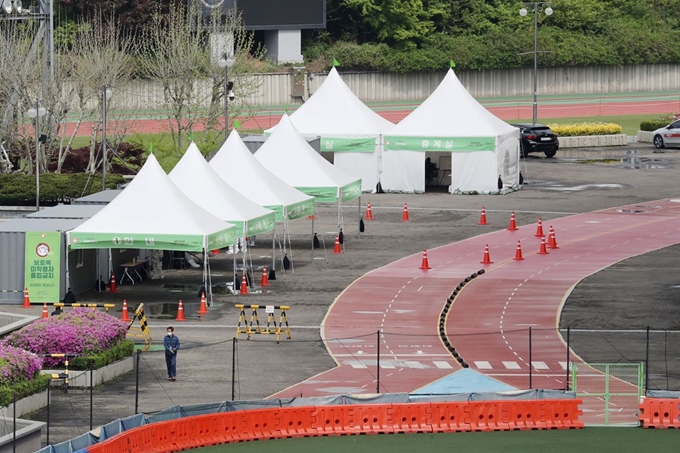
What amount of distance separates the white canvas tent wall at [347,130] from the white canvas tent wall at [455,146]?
588 millimetres

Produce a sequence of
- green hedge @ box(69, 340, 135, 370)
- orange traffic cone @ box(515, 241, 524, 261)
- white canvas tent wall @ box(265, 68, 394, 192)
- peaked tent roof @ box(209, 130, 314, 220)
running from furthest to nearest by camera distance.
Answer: white canvas tent wall @ box(265, 68, 394, 192)
orange traffic cone @ box(515, 241, 524, 261)
peaked tent roof @ box(209, 130, 314, 220)
green hedge @ box(69, 340, 135, 370)

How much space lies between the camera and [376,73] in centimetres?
10200

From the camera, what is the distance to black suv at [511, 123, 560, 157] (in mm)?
71312

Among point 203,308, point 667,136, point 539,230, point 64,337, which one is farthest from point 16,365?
point 667,136

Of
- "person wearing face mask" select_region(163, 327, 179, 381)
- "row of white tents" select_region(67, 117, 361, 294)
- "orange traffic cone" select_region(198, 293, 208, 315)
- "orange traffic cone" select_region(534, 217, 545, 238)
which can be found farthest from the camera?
"orange traffic cone" select_region(534, 217, 545, 238)

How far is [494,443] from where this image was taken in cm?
2672

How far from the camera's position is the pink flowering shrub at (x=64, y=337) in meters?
30.1

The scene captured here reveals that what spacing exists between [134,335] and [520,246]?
48.6ft

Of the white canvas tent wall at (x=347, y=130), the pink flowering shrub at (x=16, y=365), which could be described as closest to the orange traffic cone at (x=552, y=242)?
the white canvas tent wall at (x=347, y=130)

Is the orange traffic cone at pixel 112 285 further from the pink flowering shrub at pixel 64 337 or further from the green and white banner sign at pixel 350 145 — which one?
the green and white banner sign at pixel 350 145

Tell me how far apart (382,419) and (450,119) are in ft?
110

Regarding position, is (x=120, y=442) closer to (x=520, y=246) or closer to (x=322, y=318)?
(x=322, y=318)

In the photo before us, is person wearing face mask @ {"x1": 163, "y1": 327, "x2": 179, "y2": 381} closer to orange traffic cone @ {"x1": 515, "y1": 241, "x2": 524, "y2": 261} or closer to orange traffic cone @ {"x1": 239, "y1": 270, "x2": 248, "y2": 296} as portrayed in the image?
orange traffic cone @ {"x1": 239, "y1": 270, "x2": 248, "y2": 296}

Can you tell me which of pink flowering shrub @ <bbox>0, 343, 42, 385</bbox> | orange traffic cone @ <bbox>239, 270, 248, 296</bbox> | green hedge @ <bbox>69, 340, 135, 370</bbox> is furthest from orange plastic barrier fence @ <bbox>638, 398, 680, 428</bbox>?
orange traffic cone @ <bbox>239, 270, 248, 296</bbox>
